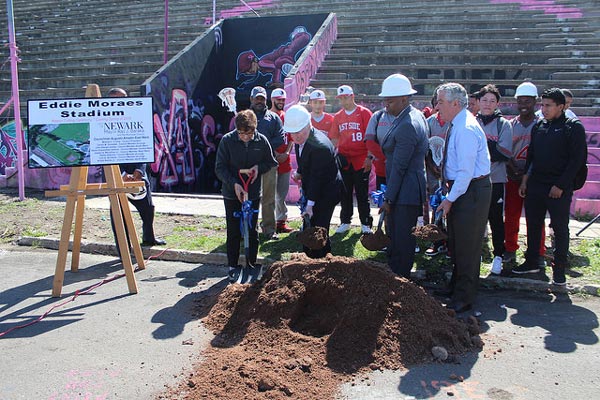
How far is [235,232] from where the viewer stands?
19.9ft

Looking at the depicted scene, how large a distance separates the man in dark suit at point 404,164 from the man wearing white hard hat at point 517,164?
153 centimetres

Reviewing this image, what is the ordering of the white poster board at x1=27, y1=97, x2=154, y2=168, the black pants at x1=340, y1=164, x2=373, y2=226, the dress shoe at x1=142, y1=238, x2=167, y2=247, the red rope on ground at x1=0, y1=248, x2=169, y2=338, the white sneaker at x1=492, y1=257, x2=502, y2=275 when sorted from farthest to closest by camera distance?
the dress shoe at x1=142, y1=238, x2=167, y2=247 < the black pants at x1=340, y1=164, x2=373, y2=226 < the white sneaker at x1=492, y1=257, x2=502, y2=275 < the white poster board at x1=27, y1=97, x2=154, y2=168 < the red rope on ground at x1=0, y1=248, x2=169, y2=338

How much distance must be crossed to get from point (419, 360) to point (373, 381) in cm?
50

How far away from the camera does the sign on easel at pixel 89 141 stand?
5836mm

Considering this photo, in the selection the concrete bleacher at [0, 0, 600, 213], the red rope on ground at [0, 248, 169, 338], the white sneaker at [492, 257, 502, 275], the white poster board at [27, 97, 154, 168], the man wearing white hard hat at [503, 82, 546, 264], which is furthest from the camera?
the concrete bleacher at [0, 0, 600, 213]

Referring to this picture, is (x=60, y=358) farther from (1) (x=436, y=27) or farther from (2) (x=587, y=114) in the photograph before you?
(1) (x=436, y=27)

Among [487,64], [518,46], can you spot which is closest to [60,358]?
[487,64]

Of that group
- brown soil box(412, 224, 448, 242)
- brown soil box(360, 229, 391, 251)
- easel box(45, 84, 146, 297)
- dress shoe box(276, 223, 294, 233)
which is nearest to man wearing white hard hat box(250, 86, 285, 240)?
dress shoe box(276, 223, 294, 233)

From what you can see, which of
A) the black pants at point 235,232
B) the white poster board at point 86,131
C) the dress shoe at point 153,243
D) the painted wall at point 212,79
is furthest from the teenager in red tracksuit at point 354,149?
the painted wall at point 212,79

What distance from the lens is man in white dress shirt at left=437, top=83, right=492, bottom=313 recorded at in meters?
4.90

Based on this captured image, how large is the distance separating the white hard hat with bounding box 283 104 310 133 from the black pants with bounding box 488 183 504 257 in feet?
7.83

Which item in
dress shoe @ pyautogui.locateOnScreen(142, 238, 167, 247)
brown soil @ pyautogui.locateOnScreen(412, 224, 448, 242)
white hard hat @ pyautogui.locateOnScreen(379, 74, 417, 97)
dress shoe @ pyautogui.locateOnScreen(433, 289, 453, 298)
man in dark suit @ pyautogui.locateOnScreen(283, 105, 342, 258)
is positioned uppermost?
white hard hat @ pyautogui.locateOnScreen(379, 74, 417, 97)

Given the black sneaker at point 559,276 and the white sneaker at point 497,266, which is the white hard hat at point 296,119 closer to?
the white sneaker at point 497,266

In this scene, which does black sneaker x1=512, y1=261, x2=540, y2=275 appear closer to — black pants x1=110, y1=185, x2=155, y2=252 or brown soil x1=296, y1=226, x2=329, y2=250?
brown soil x1=296, y1=226, x2=329, y2=250
